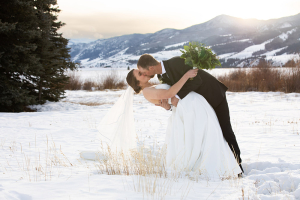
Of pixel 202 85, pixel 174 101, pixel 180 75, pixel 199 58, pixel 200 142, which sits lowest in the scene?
pixel 200 142

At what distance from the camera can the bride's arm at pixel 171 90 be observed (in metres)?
3.51

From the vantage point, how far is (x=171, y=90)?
144 inches

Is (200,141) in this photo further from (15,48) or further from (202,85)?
(15,48)

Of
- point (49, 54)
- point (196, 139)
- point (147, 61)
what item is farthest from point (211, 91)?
point (49, 54)

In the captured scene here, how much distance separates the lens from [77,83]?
22.0m

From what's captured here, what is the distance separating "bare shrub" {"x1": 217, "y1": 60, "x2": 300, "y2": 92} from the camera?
15.7 metres

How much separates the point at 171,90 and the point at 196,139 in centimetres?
87

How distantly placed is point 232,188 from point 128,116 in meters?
2.81

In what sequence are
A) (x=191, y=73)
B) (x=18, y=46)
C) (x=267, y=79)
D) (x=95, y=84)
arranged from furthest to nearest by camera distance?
(x=95, y=84), (x=267, y=79), (x=18, y=46), (x=191, y=73)

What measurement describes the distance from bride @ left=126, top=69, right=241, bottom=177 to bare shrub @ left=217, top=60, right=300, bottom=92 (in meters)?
14.6

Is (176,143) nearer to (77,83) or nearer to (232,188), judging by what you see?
(232,188)

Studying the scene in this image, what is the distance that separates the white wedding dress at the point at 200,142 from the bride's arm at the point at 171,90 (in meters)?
0.26

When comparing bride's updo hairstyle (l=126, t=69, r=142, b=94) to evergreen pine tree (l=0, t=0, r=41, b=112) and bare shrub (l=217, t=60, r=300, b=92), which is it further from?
bare shrub (l=217, t=60, r=300, b=92)

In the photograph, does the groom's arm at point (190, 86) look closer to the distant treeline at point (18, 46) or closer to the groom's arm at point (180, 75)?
the groom's arm at point (180, 75)
